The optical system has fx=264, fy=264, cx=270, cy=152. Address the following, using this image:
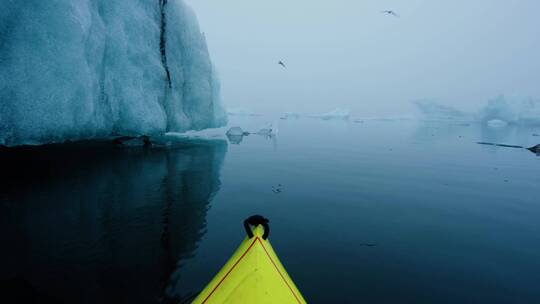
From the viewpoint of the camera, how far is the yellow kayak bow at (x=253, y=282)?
2.22 metres

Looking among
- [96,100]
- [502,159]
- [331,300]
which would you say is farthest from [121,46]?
[502,159]

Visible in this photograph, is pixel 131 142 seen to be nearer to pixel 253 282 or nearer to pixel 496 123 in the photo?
pixel 253 282

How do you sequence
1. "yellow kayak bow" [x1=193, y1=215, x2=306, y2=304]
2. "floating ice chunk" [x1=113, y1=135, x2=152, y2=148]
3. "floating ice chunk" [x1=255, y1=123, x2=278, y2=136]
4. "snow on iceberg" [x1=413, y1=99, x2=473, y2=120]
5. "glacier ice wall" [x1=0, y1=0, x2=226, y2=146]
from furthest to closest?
"snow on iceberg" [x1=413, y1=99, x2=473, y2=120] < "floating ice chunk" [x1=255, y1=123, x2=278, y2=136] < "floating ice chunk" [x1=113, y1=135, x2=152, y2=148] < "glacier ice wall" [x1=0, y1=0, x2=226, y2=146] < "yellow kayak bow" [x1=193, y1=215, x2=306, y2=304]

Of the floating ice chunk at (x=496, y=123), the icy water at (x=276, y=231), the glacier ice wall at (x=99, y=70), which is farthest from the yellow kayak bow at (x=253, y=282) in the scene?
the floating ice chunk at (x=496, y=123)

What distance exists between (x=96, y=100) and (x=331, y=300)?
11.3m

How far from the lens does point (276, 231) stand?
17.9 ft

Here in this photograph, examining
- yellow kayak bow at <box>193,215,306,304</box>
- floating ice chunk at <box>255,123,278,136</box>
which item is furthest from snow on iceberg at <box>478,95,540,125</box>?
yellow kayak bow at <box>193,215,306,304</box>

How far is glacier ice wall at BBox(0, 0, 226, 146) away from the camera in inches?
305

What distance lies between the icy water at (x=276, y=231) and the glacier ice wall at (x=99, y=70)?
Result: 1.97 meters

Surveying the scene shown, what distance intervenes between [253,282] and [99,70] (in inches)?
466

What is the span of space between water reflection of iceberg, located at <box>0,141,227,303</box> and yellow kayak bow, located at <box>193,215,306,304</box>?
1.46 m

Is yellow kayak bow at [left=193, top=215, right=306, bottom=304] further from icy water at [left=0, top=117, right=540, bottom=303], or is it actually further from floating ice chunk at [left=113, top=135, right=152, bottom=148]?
floating ice chunk at [left=113, top=135, right=152, bottom=148]

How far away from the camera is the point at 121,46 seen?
1158cm

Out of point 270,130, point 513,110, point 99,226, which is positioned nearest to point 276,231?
point 99,226
